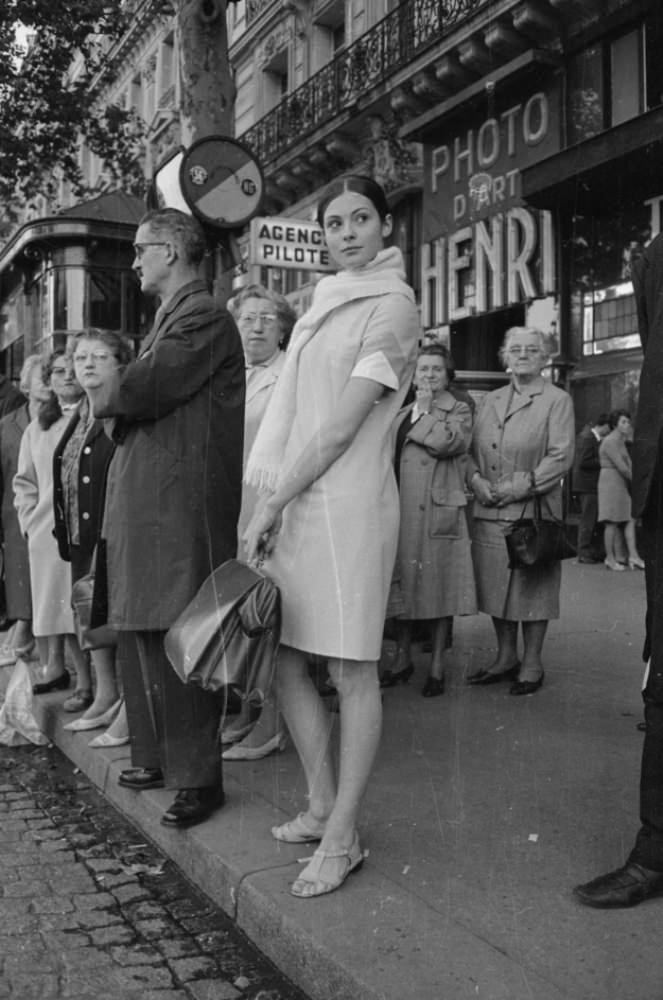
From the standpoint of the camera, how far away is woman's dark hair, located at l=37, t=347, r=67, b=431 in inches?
240

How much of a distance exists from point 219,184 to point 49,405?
63.4 inches

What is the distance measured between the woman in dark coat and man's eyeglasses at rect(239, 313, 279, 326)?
79cm

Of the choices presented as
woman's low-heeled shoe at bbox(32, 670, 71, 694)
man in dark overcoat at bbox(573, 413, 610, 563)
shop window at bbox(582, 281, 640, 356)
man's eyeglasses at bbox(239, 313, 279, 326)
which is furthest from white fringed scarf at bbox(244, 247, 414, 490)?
shop window at bbox(582, 281, 640, 356)

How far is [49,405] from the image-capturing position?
6.14 metres

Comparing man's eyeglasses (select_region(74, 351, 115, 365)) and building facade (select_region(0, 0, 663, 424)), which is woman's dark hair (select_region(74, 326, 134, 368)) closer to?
man's eyeglasses (select_region(74, 351, 115, 365))

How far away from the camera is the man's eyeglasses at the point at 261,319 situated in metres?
4.97

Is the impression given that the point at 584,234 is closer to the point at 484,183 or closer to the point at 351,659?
the point at 484,183

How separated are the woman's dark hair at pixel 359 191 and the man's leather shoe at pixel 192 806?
6.42 ft

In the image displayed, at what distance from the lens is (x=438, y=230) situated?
675 inches

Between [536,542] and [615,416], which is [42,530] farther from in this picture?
[615,416]

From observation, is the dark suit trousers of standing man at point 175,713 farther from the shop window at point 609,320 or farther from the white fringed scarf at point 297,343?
the shop window at point 609,320

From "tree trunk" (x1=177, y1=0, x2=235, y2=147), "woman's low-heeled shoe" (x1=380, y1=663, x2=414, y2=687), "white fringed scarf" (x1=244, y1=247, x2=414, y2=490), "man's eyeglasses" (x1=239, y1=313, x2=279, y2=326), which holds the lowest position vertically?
"woman's low-heeled shoe" (x1=380, y1=663, x2=414, y2=687)

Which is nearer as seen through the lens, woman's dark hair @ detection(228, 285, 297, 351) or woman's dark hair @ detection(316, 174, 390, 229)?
woman's dark hair @ detection(316, 174, 390, 229)

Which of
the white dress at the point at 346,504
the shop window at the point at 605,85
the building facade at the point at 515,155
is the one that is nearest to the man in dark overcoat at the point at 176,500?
the white dress at the point at 346,504
